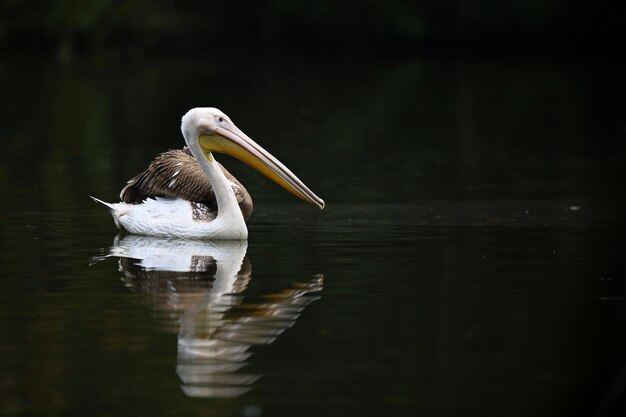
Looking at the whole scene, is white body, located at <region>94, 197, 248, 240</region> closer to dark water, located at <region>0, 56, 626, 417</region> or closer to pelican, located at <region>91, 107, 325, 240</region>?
pelican, located at <region>91, 107, 325, 240</region>

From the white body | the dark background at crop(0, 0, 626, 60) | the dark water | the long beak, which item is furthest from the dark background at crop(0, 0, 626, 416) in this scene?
the dark background at crop(0, 0, 626, 60)

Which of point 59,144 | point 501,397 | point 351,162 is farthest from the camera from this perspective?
point 59,144

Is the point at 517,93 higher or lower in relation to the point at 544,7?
lower

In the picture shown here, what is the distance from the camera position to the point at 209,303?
7.22m

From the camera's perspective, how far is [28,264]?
8.45m

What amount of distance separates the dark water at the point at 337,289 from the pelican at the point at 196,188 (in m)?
0.16

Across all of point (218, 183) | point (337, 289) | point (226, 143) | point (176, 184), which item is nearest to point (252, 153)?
point (226, 143)

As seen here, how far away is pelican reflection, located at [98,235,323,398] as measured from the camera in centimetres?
584

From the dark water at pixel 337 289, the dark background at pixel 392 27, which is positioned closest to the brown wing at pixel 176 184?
the dark water at pixel 337 289

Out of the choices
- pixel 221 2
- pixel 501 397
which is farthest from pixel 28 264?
pixel 221 2

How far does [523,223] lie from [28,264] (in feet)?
12.4

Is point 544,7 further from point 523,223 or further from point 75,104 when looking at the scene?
→ point 523,223

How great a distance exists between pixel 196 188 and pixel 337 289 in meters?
2.36

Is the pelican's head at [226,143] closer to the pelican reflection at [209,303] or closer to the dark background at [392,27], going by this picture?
the pelican reflection at [209,303]
